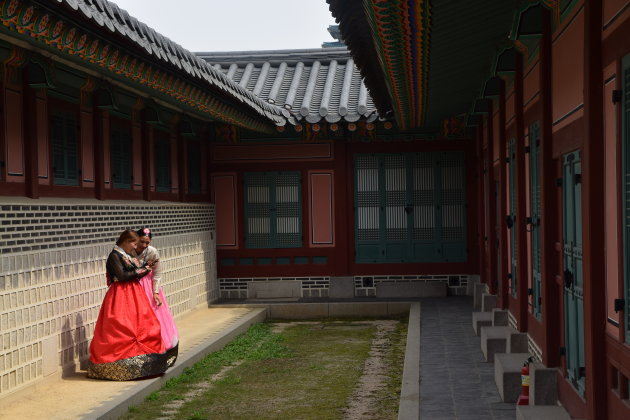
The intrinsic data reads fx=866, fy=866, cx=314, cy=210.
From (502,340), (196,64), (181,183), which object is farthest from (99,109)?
(502,340)

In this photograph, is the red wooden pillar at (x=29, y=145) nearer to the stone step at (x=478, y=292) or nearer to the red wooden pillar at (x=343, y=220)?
the stone step at (x=478, y=292)

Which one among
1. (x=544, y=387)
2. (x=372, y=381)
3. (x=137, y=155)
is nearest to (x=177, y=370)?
(x=372, y=381)

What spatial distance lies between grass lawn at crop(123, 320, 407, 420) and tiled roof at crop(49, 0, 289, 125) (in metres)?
3.51

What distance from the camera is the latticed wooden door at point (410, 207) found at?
16.4m

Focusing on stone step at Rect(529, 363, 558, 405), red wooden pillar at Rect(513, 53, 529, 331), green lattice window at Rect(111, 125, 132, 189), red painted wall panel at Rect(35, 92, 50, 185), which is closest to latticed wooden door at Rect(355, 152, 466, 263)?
green lattice window at Rect(111, 125, 132, 189)

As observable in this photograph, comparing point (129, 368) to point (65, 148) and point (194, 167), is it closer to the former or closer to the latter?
point (65, 148)

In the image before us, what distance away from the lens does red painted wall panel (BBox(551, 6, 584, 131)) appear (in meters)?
5.89

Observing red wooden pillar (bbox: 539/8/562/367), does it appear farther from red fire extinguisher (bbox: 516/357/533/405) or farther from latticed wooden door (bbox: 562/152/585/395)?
latticed wooden door (bbox: 562/152/585/395)

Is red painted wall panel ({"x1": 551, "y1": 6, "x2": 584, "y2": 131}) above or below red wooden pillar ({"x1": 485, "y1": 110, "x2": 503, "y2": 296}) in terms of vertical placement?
above

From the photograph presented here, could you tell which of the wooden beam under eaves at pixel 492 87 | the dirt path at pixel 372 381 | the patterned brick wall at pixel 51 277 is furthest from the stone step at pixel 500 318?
the patterned brick wall at pixel 51 277

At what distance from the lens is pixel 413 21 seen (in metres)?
6.22

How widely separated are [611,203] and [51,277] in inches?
239

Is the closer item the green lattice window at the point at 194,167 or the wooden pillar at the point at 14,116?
the wooden pillar at the point at 14,116

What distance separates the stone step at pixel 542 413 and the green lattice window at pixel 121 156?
21.8 ft
